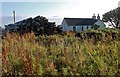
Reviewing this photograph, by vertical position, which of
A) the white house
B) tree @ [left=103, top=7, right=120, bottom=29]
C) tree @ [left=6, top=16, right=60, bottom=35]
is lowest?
tree @ [left=6, top=16, right=60, bottom=35]

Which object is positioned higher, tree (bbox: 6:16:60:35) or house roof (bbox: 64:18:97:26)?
house roof (bbox: 64:18:97:26)

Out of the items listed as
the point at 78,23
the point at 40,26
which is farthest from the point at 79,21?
the point at 40,26

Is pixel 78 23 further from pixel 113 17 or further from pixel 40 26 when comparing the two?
pixel 40 26

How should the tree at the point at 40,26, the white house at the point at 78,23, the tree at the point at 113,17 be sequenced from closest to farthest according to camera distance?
the tree at the point at 40,26 → the white house at the point at 78,23 → the tree at the point at 113,17

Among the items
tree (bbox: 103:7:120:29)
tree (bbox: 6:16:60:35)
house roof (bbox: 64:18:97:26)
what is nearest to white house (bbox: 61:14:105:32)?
house roof (bbox: 64:18:97:26)

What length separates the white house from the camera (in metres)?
53.0

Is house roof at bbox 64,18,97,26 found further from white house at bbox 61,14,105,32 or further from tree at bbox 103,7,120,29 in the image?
tree at bbox 103,7,120,29

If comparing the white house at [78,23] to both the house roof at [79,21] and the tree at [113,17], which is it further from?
the tree at [113,17]

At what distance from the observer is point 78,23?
2157 inches

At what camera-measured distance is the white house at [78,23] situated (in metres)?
53.0

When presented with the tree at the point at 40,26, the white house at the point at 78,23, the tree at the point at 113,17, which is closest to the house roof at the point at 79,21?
the white house at the point at 78,23

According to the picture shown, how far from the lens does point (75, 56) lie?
21.7 feet

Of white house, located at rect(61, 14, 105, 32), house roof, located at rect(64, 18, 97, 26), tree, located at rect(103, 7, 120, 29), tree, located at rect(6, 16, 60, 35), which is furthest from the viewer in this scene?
tree, located at rect(103, 7, 120, 29)

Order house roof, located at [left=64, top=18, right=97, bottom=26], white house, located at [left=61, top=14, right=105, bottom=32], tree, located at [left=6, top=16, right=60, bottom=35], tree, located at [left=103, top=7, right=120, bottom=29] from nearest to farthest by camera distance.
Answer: tree, located at [left=6, top=16, right=60, bottom=35] < white house, located at [left=61, top=14, right=105, bottom=32] < house roof, located at [left=64, top=18, right=97, bottom=26] < tree, located at [left=103, top=7, right=120, bottom=29]
